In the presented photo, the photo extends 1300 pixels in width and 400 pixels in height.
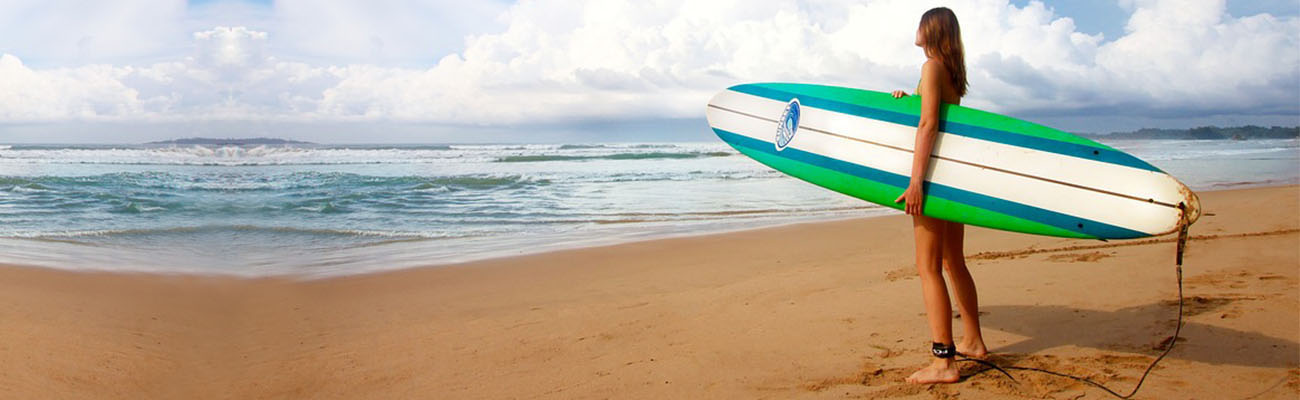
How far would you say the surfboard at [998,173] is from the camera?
2895 millimetres

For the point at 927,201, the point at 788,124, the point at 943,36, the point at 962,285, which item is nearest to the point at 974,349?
the point at 962,285

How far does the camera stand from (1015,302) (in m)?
4.18

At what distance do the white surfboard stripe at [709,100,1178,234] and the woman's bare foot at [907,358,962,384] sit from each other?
70 centimetres

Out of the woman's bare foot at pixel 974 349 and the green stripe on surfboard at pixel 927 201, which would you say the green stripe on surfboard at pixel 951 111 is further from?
the woman's bare foot at pixel 974 349

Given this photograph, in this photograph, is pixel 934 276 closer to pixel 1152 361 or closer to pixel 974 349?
pixel 974 349

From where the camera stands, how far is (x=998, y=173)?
10.4 feet

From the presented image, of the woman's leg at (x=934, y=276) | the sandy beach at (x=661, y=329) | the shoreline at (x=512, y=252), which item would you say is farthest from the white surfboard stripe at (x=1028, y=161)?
the shoreline at (x=512, y=252)

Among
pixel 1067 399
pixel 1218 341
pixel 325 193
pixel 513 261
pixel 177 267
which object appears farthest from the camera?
pixel 325 193

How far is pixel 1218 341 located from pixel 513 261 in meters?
4.91

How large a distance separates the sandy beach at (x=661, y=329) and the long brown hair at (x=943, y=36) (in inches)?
47.4

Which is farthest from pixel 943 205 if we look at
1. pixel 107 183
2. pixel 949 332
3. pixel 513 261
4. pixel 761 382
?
pixel 107 183

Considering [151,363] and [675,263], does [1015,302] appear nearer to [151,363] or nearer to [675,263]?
[675,263]

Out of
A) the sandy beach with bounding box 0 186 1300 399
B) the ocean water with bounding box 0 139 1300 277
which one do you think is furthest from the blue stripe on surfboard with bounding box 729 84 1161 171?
the ocean water with bounding box 0 139 1300 277

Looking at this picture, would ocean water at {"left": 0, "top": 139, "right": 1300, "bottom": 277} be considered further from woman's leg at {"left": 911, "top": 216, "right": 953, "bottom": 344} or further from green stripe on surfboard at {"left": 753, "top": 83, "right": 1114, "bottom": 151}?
woman's leg at {"left": 911, "top": 216, "right": 953, "bottom": 344}
